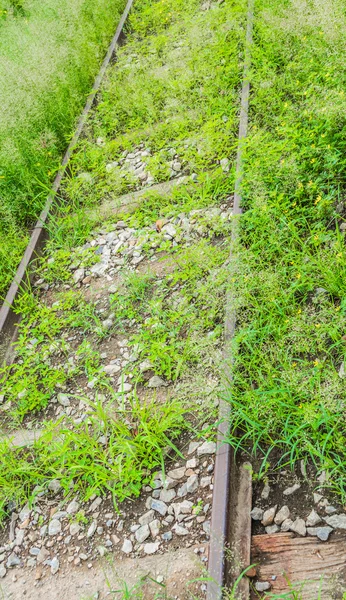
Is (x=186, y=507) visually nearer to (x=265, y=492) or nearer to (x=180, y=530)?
(x=180, y=530)

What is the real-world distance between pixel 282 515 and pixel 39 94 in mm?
5813

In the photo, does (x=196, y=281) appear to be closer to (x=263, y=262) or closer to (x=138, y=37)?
(x=263, y=262)

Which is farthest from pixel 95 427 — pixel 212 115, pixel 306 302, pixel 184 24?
pixel 184 24

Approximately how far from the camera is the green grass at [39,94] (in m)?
5.58

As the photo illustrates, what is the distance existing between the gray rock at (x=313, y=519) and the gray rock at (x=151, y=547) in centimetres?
86

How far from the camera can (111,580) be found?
278 centimetres

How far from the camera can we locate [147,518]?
2967mm

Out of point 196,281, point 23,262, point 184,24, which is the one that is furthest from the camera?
point 184,24

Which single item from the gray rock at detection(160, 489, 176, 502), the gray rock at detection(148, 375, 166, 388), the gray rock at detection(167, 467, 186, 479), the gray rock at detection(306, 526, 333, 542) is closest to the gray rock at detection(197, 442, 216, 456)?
the gray rock at detection(167, 467, 186, 479)

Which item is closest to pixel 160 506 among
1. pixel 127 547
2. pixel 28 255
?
pixel 127 547

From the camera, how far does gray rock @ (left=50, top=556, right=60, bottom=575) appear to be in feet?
9.67

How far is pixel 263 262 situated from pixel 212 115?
7.97ft

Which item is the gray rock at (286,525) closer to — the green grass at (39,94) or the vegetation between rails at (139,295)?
the vegetation between rails at (139,295)

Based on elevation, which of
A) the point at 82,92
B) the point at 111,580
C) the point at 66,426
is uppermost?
the point at 82,92
